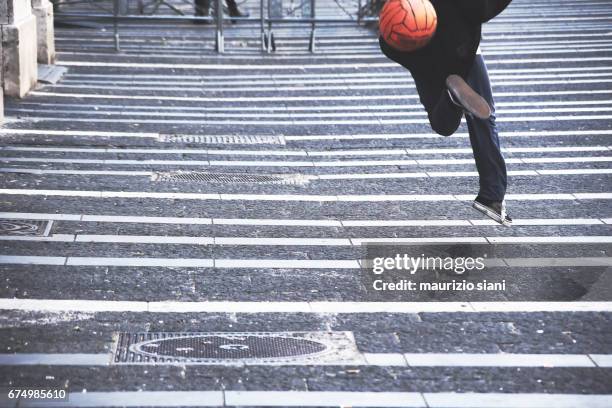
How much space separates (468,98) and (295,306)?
7.61 feet

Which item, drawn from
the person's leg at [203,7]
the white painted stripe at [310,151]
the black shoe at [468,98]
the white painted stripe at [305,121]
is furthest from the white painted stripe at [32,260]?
the person's leg at [203,7]

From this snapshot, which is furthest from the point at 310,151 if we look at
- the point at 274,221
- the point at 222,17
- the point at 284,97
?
the point at 222,17

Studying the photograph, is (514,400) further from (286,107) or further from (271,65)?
(271,65)

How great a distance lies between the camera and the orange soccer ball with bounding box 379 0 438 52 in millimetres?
7586

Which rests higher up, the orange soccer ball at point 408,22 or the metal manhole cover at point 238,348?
the orange soccer ball at point 408,22

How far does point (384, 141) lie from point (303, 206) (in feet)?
9.57

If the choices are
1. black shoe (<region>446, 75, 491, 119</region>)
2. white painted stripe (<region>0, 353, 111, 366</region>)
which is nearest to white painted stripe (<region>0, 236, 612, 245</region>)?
black shoe (<region>446, 75, 491, 119</region>)

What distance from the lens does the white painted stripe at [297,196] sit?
895 centimetres

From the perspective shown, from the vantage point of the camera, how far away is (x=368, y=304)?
21.2 ft

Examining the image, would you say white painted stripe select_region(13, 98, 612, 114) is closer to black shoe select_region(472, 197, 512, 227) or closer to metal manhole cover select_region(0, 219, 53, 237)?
metal manhole cover select_region(0, 219, 53, 237)

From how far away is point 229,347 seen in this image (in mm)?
5684

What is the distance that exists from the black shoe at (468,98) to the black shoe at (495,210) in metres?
0.67

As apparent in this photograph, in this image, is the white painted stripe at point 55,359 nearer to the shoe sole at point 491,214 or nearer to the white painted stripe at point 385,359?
the white painted stripe at point 385,359

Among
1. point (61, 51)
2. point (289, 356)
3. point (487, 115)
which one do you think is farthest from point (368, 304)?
point (61, 51)
